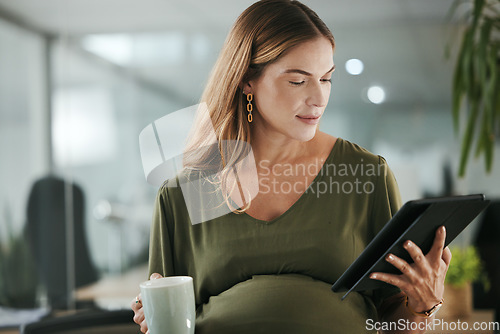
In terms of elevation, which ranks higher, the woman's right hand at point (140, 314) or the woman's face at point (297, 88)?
the woman's face at point (297, 88)

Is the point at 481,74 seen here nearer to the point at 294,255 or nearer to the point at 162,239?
the point at 294,255

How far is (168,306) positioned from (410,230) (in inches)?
15.0

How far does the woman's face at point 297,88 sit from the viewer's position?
0.89 metres

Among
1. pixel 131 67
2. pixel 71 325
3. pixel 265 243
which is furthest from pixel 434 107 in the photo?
pixel 71 325

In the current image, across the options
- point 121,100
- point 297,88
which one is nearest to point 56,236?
point 121,100

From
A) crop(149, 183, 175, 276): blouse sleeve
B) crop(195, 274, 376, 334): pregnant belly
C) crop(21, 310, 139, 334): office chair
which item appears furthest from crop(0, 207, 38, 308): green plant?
crop(195, 274, 376, 334): pregnant belly

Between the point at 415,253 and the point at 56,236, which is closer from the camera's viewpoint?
the point at 415,253

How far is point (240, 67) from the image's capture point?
94cm

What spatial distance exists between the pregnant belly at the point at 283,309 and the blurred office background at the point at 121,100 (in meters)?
1.25

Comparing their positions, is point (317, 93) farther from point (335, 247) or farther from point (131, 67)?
point (131, 67)

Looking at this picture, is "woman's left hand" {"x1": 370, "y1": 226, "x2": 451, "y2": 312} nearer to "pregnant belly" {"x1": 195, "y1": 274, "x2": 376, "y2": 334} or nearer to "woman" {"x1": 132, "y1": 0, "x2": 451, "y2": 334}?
"woman" {"x1": 132, "y1": 0, "x2": 451, "y2": 334}

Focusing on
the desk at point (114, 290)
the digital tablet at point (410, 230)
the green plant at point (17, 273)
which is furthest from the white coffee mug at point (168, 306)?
the green plant at point (17, 273)

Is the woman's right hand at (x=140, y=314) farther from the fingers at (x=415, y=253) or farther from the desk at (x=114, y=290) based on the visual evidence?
the desk at (x=114, y=290)

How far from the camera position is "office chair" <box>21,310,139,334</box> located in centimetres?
117
